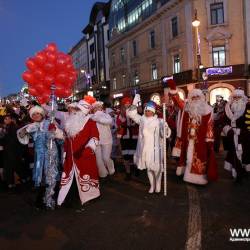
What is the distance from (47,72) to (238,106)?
163 inches

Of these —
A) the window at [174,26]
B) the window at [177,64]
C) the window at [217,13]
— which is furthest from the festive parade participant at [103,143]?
the window at [174,26]

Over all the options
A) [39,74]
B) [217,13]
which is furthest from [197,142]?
[217,13]

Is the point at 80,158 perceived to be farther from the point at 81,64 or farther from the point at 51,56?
the point at 81,64

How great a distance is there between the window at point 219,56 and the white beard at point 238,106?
24968 millimetres

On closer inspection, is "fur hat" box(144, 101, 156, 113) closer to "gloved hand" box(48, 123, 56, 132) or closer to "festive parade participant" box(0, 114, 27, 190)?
"gloved hand" box(48, 123, 56, 132)

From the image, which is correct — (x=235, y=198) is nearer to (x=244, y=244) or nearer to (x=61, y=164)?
(x=244, y=244)

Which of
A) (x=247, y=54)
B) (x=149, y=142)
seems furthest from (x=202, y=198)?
(x=247, y=54)

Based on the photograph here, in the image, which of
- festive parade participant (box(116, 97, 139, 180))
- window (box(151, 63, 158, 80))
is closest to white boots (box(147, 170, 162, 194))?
festive parade participant (box(116, 97, 139, 180))

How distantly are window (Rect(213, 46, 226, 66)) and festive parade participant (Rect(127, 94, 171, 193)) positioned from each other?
26335mm

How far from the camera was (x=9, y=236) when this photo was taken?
583 cm

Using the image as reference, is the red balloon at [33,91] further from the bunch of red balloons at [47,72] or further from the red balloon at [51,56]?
the red balloon at [51,56]

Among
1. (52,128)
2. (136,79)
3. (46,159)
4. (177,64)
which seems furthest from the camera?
(136,79)

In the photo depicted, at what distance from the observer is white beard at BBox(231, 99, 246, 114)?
353 inches

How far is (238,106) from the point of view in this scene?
9.02 m
